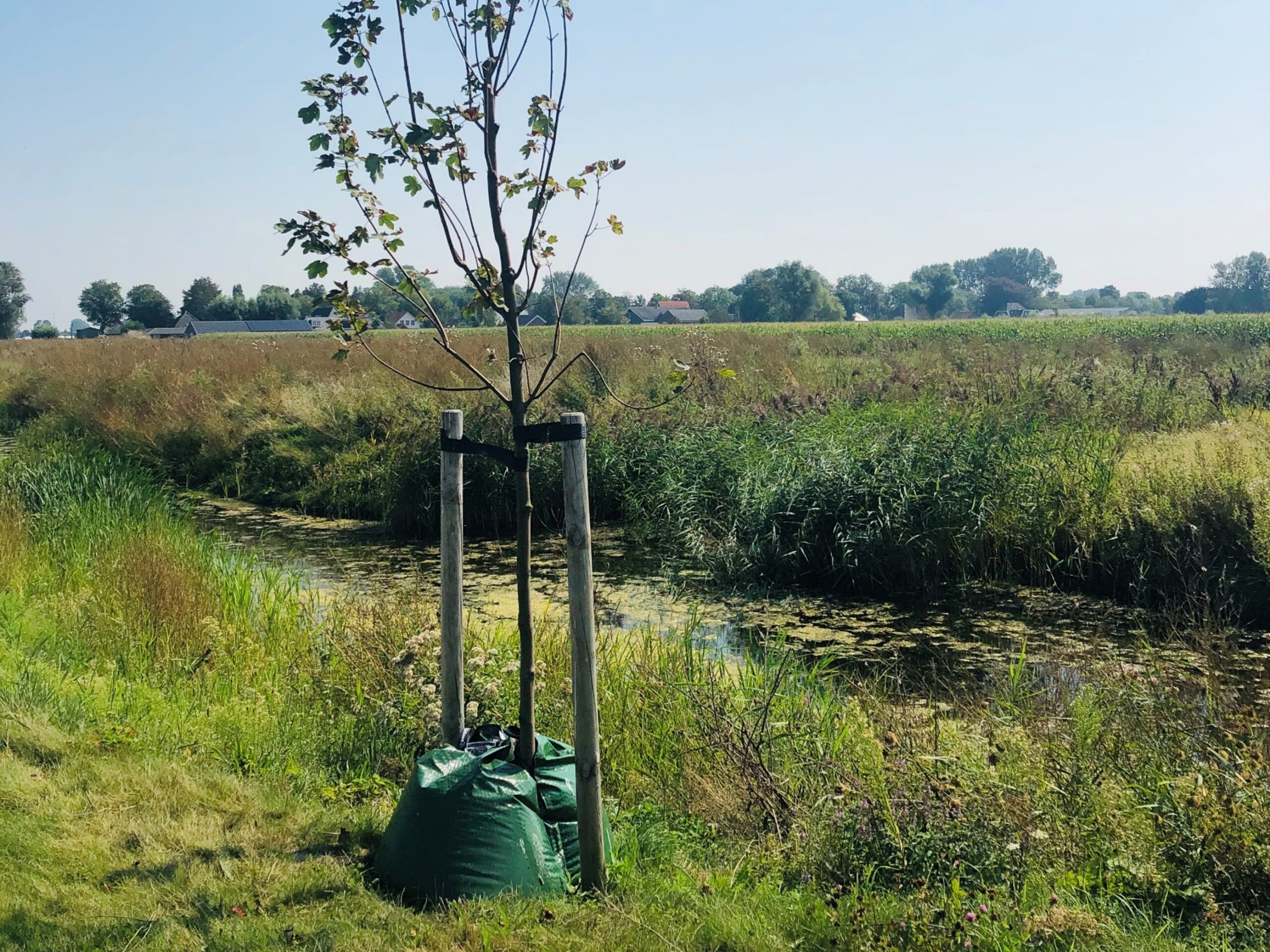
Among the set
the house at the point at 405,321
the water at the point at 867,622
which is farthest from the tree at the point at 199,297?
the water at the point at 867,622

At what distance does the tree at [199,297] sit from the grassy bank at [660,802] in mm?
91005

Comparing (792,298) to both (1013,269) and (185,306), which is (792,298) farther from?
(1013,269)

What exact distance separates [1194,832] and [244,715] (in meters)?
4.13

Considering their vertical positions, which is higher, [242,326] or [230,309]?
[230,309]

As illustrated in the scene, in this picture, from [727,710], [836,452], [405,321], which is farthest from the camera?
[405,321]

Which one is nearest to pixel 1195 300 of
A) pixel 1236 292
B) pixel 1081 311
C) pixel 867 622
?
pixel 1236 292

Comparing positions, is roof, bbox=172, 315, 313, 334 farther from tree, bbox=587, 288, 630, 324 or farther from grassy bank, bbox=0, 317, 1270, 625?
grassy bank, bbox=0, 317, 1270, 625

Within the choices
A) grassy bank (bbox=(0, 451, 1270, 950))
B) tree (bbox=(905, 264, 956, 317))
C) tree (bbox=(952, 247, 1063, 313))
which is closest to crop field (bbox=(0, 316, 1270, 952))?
grassy bank (bbox=(0, 451, 1270, 950))

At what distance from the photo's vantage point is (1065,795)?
12.6 feet

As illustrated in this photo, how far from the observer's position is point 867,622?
8.34 m

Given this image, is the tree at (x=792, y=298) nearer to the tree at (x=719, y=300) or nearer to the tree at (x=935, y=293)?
the tree at (x=719, y=300)

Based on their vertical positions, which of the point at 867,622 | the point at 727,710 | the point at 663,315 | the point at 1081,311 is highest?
the point at 663,315

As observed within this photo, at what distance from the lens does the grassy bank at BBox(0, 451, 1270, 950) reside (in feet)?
10.0

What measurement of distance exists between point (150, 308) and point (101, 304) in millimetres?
6086
